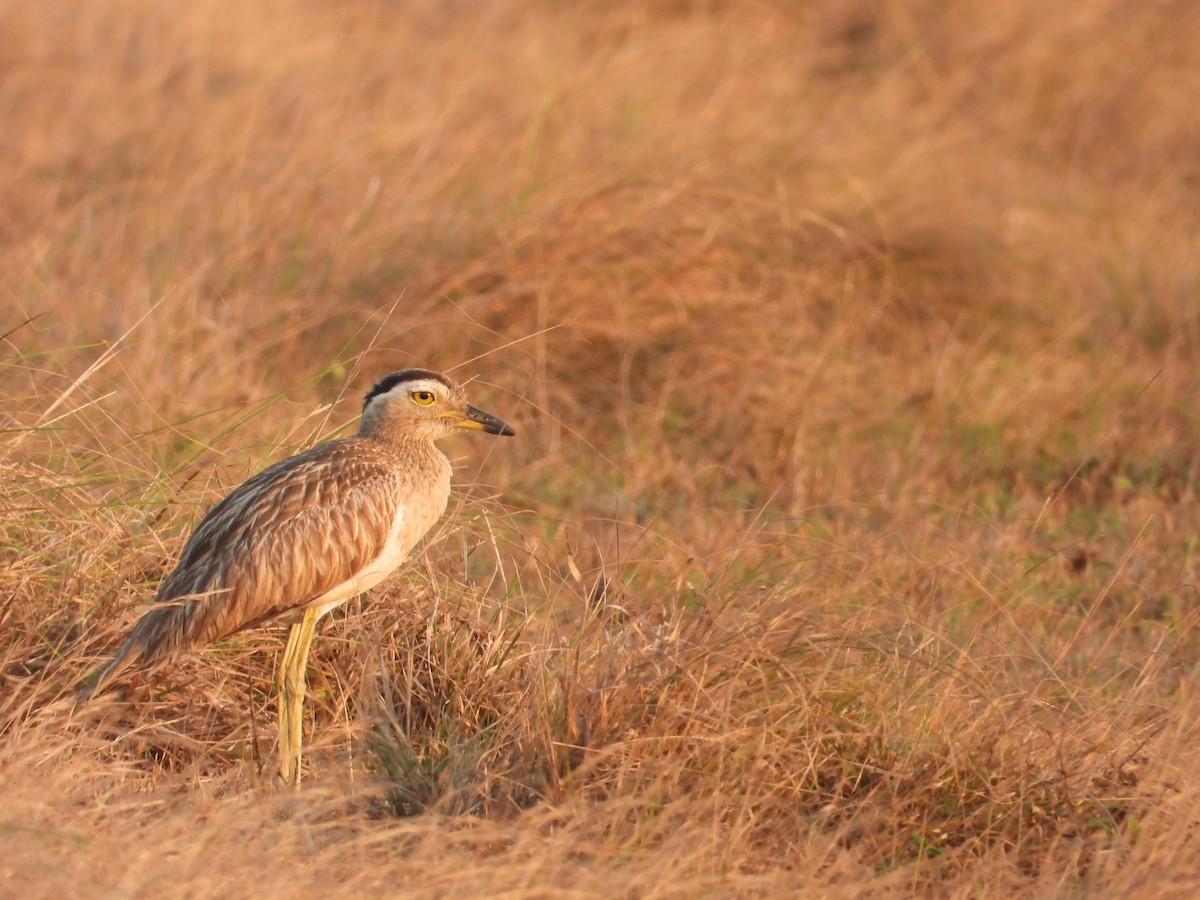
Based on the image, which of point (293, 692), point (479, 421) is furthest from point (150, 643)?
point (479, 421)

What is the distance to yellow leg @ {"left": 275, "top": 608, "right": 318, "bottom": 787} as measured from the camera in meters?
4.26

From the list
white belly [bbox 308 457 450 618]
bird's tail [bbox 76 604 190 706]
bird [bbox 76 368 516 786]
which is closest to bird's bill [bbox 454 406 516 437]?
bird [bbox 76 368 516 786]

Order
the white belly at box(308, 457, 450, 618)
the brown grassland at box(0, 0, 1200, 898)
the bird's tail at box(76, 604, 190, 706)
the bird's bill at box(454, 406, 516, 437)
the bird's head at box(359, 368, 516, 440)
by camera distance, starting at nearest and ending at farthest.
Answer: the brown grassland at box(0, 0, 1200, 898) < the bird's tail at box(76, 604, 190, 706) < the white belly at box(308, 457, 450, 618) < the bird's head at box(359, 368, 516, 440) < the bird's bill at box(454, 406, 516, 437)

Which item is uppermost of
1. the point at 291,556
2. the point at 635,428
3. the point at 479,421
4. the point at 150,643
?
the point at 479,421

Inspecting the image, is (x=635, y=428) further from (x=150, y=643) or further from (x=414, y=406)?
(x=150, y=643)

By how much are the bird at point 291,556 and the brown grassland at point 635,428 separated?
0.17 meters

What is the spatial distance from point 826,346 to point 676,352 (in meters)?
0.70

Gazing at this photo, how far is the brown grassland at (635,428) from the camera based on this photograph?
13.1ft

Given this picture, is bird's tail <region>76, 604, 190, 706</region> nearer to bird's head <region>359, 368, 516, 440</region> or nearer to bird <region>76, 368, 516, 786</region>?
bird <region>76, 368, 516, 786</region>

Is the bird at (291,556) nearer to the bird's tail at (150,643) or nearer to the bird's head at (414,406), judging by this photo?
the bird's tail at (150,643)

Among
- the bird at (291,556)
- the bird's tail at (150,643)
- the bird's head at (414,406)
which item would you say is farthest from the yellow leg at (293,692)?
the bird's head at (414,406)

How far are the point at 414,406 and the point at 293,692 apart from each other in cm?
93

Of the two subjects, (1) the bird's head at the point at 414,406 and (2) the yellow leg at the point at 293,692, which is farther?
(1) the bird's head at the point at 414,406

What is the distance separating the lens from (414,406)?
4.88m
